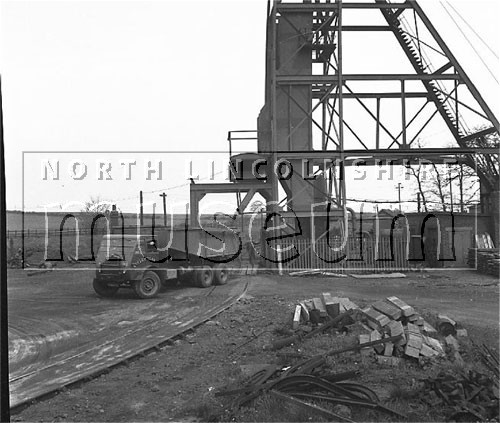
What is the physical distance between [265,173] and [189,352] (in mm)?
15496

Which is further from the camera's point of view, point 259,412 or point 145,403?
point 145,403

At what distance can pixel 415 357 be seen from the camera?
27.7 ft

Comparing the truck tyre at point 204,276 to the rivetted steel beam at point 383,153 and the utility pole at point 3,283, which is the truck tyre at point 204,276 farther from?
the utility pole at point 3,283

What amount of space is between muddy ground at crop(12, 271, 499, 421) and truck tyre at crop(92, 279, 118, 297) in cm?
496

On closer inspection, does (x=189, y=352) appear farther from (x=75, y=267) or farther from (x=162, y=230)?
(x=75, y=267)

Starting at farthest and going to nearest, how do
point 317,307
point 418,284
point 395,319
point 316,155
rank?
point 316,155, point 418,284, point 317,307, point 395,319

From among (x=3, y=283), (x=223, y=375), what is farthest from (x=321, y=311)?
(x=3, y=283)

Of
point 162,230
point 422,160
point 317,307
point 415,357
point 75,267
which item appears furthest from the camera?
point 75,267

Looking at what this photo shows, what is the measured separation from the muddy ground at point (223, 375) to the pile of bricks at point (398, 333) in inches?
8.3

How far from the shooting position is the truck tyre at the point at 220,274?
19.7m

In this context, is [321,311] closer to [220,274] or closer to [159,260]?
[159,260]

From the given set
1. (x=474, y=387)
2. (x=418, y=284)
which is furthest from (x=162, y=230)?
(x=474, y=387)

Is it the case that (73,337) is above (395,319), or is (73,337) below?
below

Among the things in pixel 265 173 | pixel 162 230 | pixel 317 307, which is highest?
pixel 265 173
